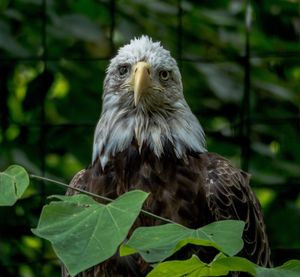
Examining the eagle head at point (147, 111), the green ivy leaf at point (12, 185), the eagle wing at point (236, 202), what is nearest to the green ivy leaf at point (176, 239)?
the green ivy leaf at point (12, 185)

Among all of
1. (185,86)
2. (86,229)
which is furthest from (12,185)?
(185,86)

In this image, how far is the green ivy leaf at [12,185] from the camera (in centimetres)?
179

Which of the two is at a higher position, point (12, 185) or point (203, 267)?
point (12, 185)

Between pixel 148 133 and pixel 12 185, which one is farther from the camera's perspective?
pixel 148 133

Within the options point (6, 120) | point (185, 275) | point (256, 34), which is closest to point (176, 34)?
point (256, 34)

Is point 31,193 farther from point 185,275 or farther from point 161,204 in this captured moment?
point 185,275

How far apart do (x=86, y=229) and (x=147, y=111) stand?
1666 millimetres

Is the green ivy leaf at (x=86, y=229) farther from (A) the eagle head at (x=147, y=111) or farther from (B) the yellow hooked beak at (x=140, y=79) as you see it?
(A) the eagle head at (x=147, y=111)

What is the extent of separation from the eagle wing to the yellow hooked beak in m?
0.31

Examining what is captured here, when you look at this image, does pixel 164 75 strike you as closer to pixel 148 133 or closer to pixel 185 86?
pixel 148 133

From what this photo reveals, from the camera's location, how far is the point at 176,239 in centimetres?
180

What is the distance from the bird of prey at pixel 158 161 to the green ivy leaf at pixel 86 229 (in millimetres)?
1316

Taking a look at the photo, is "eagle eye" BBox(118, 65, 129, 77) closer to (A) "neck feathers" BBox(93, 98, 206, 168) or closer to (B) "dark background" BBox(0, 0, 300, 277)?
(A) "neck feathers" BBox(93, 98, 206, 168)

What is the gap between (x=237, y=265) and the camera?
174 centimetres
